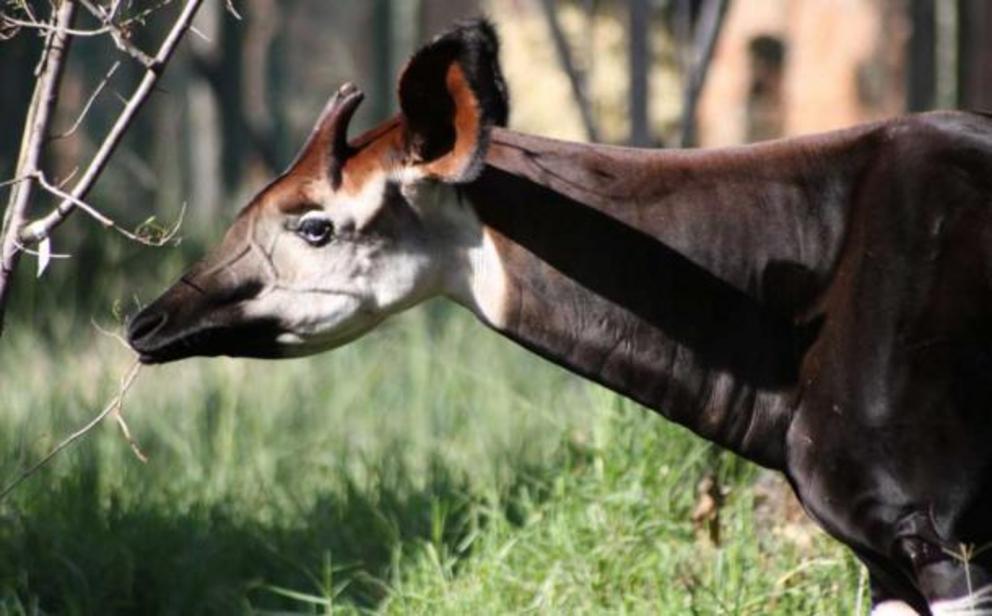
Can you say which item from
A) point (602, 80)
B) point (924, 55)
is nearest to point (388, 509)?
point (924, 55)

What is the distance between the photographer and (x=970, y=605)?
3.18 meters

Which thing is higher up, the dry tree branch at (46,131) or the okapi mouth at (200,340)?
the dry tree branch at (46,131)

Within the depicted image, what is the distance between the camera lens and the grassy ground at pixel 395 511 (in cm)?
422

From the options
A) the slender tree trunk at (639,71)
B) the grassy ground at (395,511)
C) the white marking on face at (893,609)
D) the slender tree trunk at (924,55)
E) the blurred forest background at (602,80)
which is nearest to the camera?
the white marking on face at (893,609)

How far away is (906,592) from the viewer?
3.46 metres

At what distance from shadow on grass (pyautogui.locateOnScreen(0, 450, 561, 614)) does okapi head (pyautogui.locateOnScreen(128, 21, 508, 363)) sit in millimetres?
888

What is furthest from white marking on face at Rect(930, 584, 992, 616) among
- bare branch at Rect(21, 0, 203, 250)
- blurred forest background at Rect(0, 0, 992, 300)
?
blurred forest background at Rect(0, 0, 992, 300)

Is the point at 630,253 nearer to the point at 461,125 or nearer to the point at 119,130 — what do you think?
the point at 461,125

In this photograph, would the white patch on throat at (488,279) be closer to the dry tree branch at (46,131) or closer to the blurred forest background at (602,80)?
the dry tree branch at (46,131)

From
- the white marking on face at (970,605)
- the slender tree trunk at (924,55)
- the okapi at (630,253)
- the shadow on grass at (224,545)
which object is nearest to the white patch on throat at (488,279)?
the okapi at (630,253)

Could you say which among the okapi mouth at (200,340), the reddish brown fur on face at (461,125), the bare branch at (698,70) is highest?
the reddish brown fur on face at (461,125)

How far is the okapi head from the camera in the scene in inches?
134

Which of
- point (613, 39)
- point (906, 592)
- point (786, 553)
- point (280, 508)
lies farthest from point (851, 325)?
point (613, 39)

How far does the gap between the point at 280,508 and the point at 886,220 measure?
220cm
